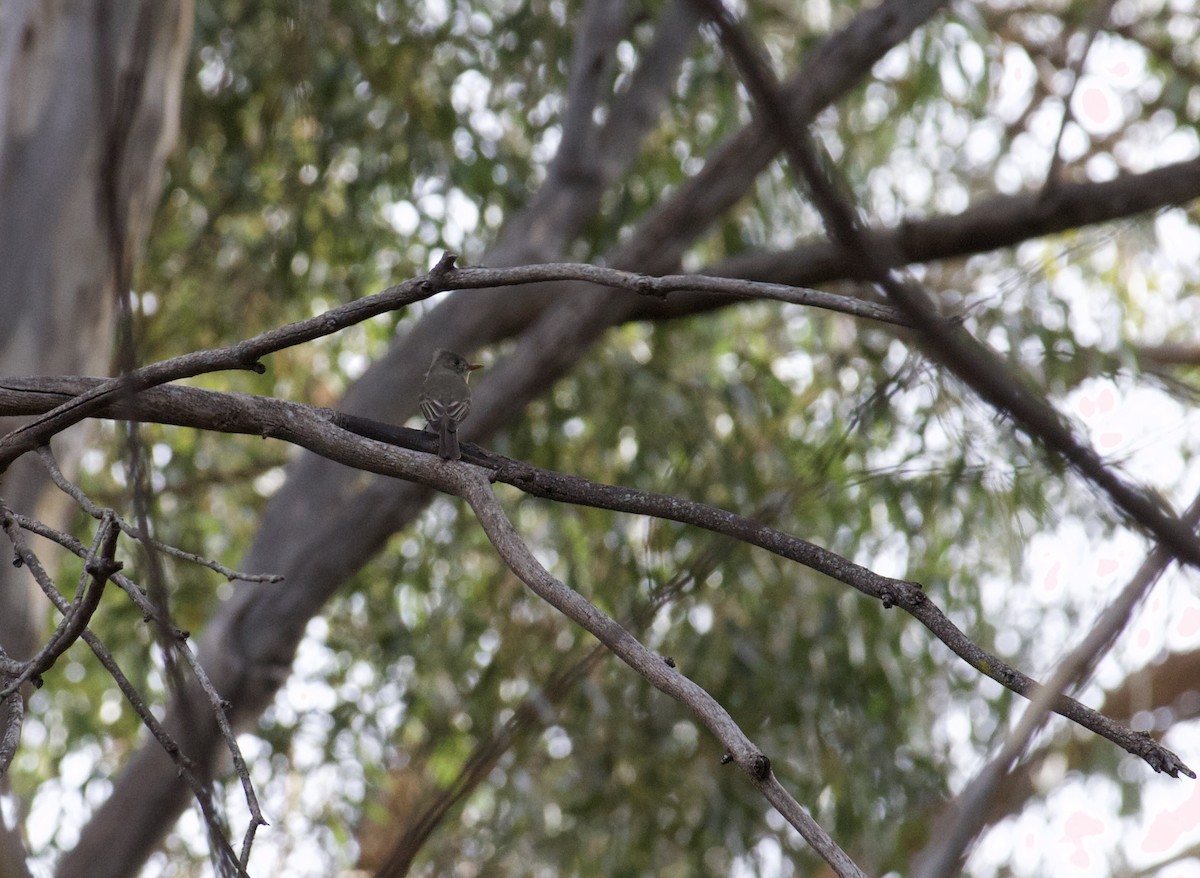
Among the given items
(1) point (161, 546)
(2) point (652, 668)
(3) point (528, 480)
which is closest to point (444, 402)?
(3) point (528, 480)

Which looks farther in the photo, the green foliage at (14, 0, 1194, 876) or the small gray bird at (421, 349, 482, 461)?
the green foliage at (14, 0, 1194, 876)

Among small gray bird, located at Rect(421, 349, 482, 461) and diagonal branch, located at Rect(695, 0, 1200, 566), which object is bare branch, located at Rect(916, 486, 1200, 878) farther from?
small gray bird, located at Rect(421, 349, 482, 461)

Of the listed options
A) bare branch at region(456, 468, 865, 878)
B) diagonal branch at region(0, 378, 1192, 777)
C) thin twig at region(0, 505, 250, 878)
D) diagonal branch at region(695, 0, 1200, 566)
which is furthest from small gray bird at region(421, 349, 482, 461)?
diagonal branch at region(695, 0, 1200, 566)

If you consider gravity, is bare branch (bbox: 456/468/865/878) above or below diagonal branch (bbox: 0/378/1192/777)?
below

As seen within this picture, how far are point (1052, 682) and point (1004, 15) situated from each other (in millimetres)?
6030

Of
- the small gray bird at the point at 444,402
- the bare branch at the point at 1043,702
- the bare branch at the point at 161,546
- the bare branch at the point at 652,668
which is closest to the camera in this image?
the bare branch at the point at 1043,702

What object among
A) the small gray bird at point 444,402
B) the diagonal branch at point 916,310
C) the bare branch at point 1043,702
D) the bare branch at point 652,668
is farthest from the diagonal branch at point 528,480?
the diagonal branch at point 916,310

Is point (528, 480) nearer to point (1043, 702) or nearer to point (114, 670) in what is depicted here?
point (114, 670)

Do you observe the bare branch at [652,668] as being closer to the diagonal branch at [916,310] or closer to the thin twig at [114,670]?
the thin twig at [114,670]

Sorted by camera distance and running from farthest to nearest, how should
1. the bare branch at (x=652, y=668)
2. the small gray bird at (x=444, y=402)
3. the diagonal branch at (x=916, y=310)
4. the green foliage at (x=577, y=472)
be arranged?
the green foliage at (x=577, y=472) < the small gray bird at (x=444, y=402) < the bare branch at (x=652, y=668) < the diagonal branch at (x=916, y=310)

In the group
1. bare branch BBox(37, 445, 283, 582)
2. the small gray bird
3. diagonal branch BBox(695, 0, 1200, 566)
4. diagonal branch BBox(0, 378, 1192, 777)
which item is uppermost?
the small gray bird

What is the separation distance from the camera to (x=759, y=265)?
3875 millimetres

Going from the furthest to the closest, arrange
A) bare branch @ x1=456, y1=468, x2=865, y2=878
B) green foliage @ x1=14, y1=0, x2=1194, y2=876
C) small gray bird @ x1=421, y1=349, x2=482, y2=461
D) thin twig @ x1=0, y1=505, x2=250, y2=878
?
1. green foliage @ x1=14, y1=0, x2=1194, y2=876
2. small gray bird @ x1=421, y1=349, x2=482, y2=461
3. thin twig @ x1=0, y1=505, x2=250, y2=878
4. bare branch @ x1=456, y1=468, x2=865, y2=878

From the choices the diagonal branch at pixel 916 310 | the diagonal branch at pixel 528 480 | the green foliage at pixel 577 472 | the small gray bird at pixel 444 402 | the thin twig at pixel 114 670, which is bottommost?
the diagonal branch at pixel 916 310
